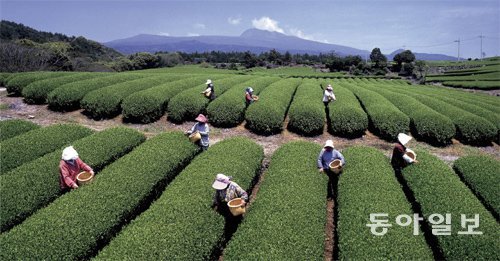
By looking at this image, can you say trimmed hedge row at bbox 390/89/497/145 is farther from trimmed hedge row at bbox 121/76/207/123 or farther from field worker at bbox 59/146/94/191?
field worker at bbox 59/146/94/191

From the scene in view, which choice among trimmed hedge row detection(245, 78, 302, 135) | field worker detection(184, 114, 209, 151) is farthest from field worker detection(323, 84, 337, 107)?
field worker detection(184, 114, 209, 151)

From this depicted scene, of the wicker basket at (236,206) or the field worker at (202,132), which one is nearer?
the wicker basket at (236,206)

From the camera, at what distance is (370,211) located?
9.62m

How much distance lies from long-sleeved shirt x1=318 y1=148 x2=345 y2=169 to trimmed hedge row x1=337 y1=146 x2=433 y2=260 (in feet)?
2.04

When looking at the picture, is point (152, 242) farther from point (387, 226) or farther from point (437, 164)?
point (437, 164)

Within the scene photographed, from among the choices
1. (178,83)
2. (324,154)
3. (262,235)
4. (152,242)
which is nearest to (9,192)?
(152,242)

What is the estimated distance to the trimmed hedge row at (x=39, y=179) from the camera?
9.94 m

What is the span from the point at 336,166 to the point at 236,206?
4590 mm

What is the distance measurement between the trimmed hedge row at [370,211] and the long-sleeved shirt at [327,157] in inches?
24.5

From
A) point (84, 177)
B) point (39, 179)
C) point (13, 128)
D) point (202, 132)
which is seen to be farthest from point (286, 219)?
point (13, 128)

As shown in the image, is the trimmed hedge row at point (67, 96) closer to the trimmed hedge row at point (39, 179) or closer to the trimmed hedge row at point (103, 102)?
the trimmed hedge row at point (103, 102)

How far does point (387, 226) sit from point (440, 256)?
1.63m

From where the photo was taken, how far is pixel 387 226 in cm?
900

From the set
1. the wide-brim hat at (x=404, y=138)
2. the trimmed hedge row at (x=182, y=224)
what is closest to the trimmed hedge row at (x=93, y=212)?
the trimmed hedge row at (x=182, y=224)
